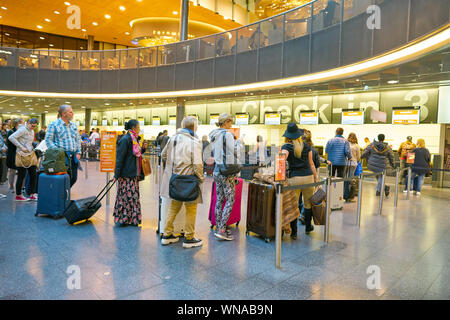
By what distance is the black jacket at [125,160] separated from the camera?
4957 millimetres

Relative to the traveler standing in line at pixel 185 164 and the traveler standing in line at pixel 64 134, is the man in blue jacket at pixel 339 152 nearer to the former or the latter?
the traveler standing in line at pixel 185 164

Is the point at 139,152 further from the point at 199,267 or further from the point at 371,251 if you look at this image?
the point at 371,251

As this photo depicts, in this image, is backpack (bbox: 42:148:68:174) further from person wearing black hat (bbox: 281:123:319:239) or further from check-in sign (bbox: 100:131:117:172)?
person wearing black hat (bbox: 281:123:319:239)

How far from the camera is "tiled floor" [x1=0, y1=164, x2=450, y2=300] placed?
3057mm

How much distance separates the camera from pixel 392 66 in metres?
9.12

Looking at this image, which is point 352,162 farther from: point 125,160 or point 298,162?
point 125,160

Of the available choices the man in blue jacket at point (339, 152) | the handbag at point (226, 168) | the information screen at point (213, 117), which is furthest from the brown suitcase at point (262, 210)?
the information screen at point (213, 117)

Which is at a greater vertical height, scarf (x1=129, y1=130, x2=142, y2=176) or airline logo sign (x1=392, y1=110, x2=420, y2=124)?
airline logo sign (x1=392, y1=110, x2=420, y2=124)

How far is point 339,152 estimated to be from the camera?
7.92 meters

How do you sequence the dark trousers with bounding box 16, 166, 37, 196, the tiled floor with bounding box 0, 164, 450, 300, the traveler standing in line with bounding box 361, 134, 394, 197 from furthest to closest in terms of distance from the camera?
the traveler standing in line with bounding box 361, 134, 394, 197 < the dark trousers with bounding box 16, 166, 37, 196 < the tiled floor with bounding box 0, 164, 450, 300

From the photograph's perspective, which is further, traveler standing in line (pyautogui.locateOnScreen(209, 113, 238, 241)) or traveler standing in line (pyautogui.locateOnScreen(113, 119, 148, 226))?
traveler standing in line (pyautogui.locateOnScreen(113, 119, 148, 226))

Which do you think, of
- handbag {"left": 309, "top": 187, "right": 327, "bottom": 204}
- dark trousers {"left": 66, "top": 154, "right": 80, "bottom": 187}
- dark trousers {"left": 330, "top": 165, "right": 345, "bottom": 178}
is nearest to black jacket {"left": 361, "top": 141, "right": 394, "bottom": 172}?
dark trousers {"left": 330, "top": 165, "right": 345, "bottom": 178}

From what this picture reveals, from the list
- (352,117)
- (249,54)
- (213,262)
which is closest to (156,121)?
(249,54)

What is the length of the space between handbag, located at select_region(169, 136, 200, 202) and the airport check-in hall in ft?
0.08
